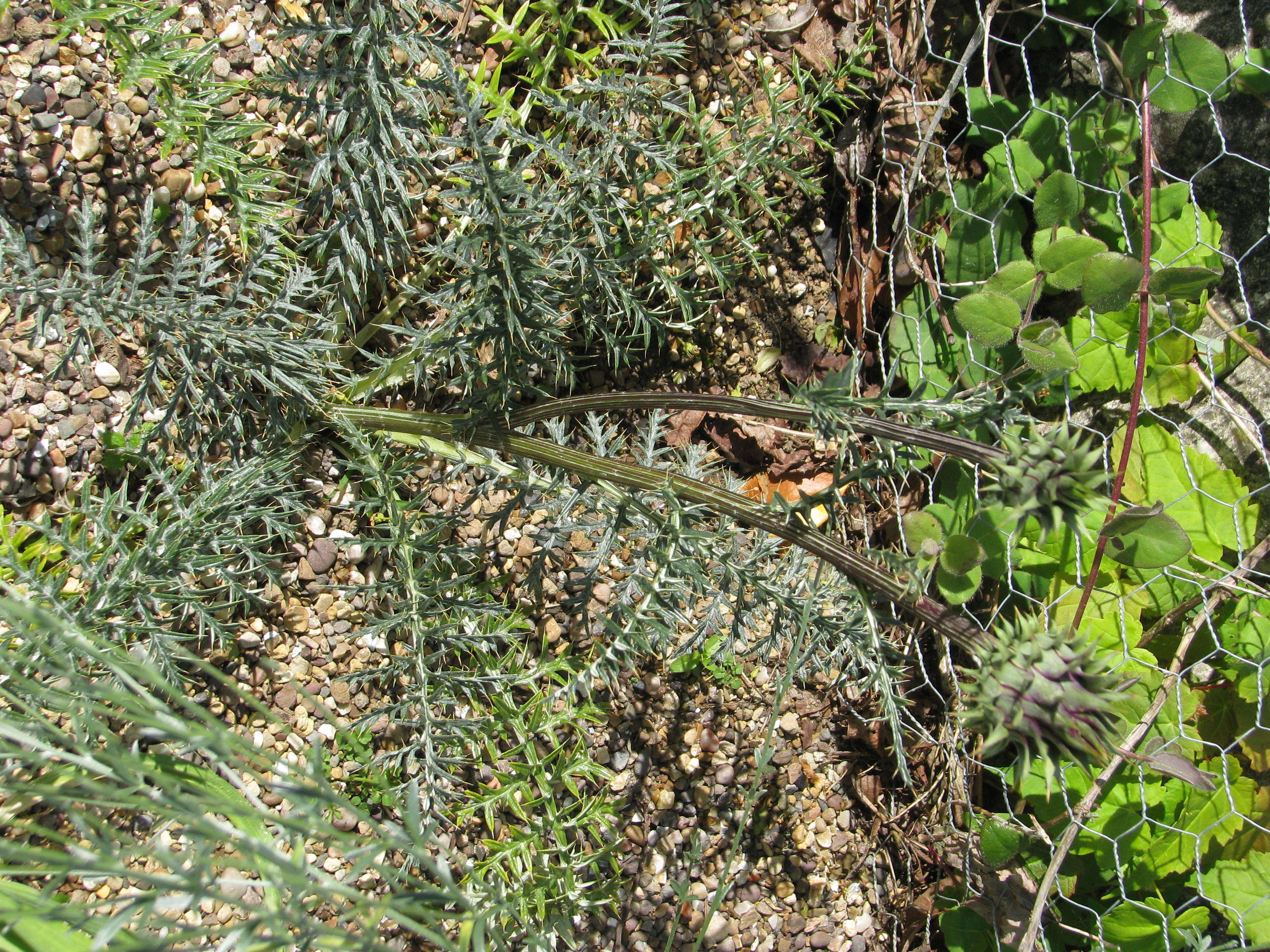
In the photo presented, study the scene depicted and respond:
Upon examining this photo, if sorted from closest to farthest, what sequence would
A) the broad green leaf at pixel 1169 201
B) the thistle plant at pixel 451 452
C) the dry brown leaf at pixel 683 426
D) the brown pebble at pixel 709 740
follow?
1. the thistle plant at pixel 451 452
2. the broad green leaf at pixel 1169 201
3. the brown pebble at pixel 709 740
4. the dry brown leaf at pixel 683 426

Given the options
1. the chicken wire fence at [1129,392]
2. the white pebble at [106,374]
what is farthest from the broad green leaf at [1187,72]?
the white pebble at [106,374]

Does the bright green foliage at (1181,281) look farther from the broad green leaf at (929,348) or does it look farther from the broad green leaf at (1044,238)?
the broad green leaf at (929,348)

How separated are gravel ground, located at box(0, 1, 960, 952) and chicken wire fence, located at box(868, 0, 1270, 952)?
0.86 feet

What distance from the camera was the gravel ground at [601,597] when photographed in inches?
73.7

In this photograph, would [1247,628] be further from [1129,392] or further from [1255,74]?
[1255,74]

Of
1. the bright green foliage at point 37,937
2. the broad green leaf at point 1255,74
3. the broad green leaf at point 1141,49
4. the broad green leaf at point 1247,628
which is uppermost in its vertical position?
the broad green leaf at point 1141,49

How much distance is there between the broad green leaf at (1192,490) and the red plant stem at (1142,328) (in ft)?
0.12

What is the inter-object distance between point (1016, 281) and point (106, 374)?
6.79 feet

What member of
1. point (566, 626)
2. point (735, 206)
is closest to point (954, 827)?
point (566, 626)

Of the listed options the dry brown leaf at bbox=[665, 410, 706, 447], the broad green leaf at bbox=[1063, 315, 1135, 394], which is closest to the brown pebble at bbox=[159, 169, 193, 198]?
the dry brown leaf at bbox=[665, 410, 706, 447]

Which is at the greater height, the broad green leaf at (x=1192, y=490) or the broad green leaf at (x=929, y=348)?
the broad green leaf at (x=929, y=348)

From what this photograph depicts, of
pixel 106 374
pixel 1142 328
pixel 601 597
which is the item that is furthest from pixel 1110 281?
pixel 106 374

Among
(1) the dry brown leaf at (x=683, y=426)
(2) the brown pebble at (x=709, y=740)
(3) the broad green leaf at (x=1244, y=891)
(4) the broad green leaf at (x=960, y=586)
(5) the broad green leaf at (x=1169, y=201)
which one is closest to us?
(4) the broad green leaf at (x=960, y=586)

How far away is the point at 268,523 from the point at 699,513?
0.94 m
